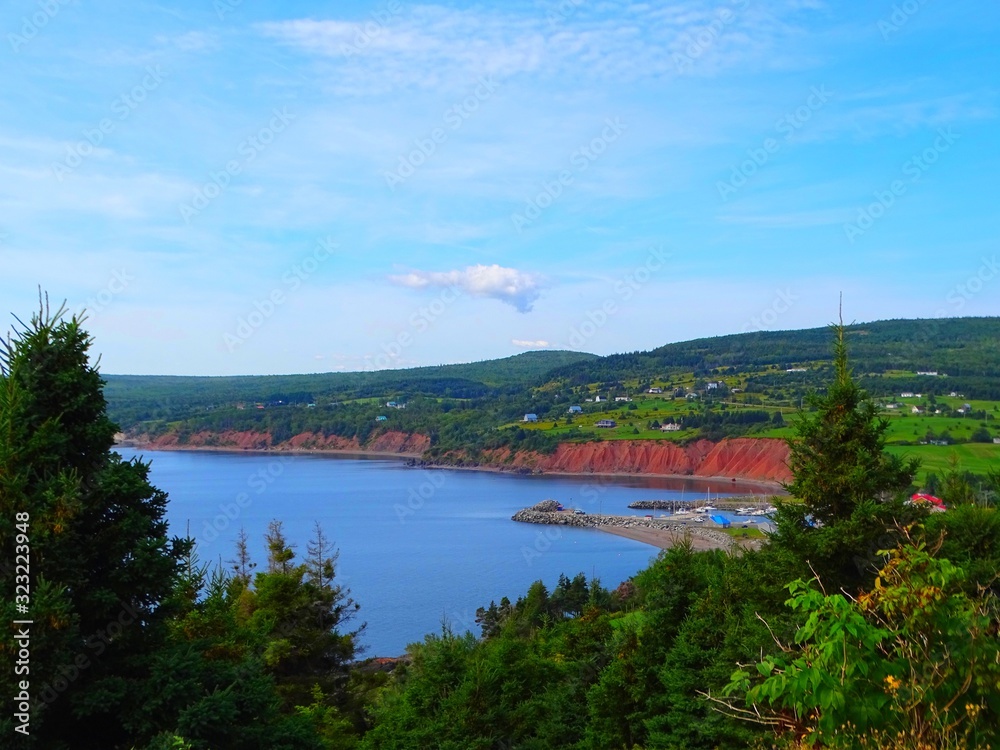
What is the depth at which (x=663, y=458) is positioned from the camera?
94625 mm

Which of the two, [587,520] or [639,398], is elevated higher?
[639,398]

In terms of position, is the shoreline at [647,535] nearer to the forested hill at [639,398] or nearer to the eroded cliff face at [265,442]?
the forested hill at [639,398]

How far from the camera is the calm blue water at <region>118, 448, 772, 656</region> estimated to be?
42.3 m

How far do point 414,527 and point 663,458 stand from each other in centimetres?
4147

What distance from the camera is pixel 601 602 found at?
27.9 meters

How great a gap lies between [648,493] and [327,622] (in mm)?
67068

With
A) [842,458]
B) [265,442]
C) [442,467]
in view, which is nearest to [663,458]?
[442,467]

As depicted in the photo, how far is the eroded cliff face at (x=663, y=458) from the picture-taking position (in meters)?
86.9

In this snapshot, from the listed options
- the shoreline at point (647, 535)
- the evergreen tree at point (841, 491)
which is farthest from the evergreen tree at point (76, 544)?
the shoreline at point (647, 535)
